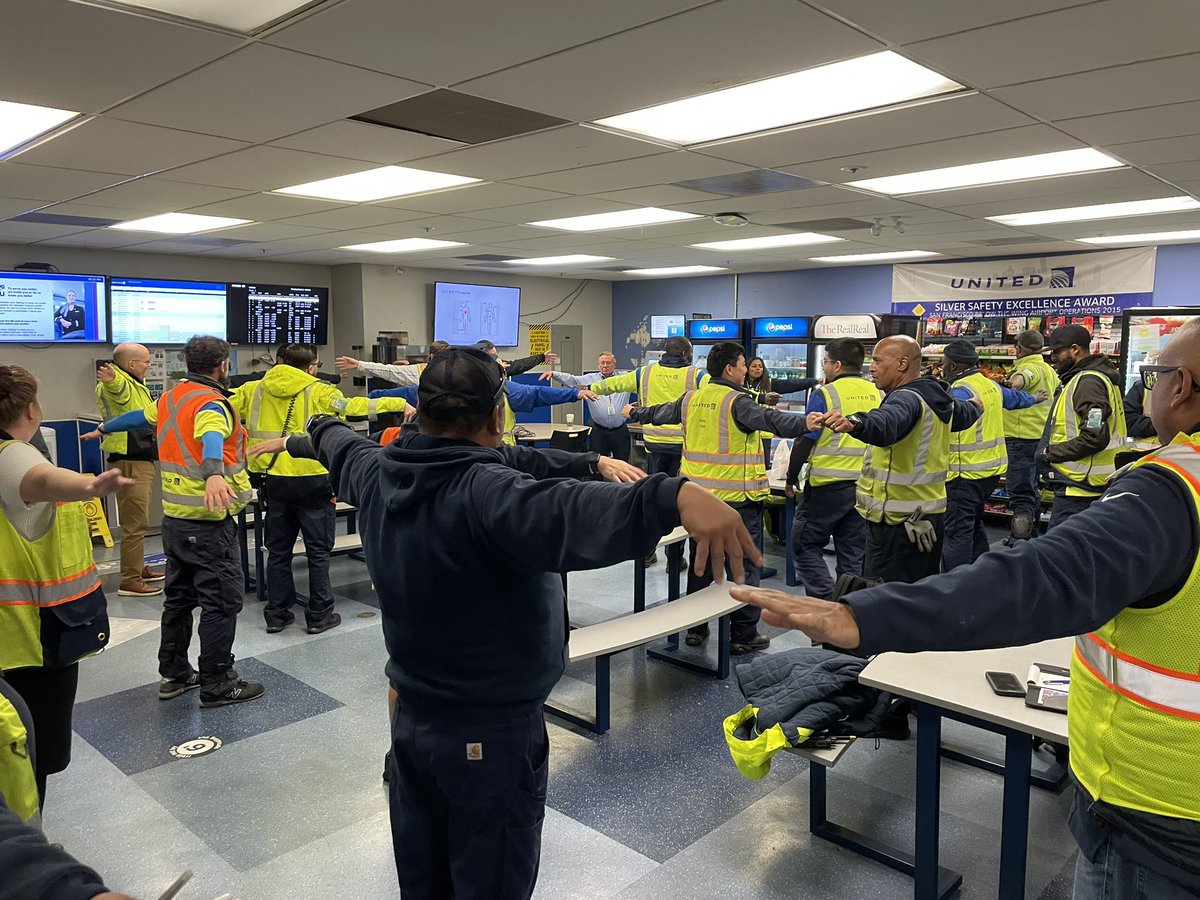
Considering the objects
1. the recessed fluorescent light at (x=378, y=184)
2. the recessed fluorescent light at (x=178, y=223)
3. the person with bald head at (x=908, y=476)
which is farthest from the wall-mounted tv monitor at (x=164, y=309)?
the person with bald head at (x=908, y=476)

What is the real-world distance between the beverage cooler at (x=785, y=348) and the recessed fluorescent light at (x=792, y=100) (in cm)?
541

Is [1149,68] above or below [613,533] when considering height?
above

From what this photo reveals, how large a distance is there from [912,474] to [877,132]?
156cm

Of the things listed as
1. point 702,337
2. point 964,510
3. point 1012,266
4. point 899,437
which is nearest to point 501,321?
point 702,337

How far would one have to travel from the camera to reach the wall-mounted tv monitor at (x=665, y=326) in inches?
438

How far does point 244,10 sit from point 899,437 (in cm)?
293

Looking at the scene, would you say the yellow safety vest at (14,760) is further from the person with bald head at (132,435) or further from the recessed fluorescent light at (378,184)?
the person with bald head at (132,435)

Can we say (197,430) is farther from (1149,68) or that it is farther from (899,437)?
(1149,68)

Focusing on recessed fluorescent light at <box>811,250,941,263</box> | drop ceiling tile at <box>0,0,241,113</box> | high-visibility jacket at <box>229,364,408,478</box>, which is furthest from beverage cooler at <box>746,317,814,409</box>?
drop ceiling tile at <box>0,0,241,113</box>

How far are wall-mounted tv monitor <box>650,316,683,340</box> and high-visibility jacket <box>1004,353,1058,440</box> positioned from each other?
4925 millimetres

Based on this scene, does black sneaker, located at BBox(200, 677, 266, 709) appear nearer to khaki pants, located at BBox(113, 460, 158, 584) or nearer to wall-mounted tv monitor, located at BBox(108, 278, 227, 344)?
khaki pants, located at BBox(113, 460, 158, 584)

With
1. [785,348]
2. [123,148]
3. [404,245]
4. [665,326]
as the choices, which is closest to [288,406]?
[123,148]

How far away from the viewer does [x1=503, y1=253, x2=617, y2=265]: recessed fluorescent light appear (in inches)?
335

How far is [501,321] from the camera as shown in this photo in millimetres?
10445
